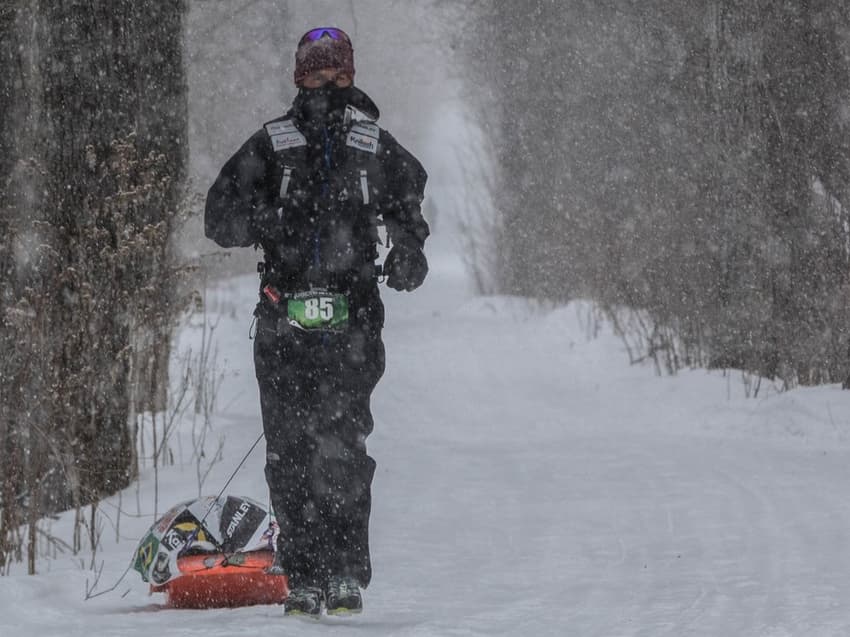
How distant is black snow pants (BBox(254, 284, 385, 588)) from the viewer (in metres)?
3.95

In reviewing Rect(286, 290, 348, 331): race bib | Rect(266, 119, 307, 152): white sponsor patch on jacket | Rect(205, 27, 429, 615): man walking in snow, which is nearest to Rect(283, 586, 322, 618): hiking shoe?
Rect(205, 27, 429, 615): man walking in snow

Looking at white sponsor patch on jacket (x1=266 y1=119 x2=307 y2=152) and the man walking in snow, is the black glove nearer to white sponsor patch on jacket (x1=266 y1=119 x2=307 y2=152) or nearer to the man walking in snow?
the man walking in snow

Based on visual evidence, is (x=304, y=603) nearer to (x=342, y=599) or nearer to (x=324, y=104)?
(x=342, y=599)

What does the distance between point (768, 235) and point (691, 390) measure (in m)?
1.50

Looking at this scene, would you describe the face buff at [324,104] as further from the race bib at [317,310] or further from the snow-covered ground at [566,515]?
the snow-covered ground at [566,515]

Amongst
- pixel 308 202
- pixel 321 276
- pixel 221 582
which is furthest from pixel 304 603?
pixel 308 202

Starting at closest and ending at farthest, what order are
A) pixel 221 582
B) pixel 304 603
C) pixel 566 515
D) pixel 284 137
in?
pixel 304 603 → pixel 284 137 → pixel 221 582 → pixel 566 515

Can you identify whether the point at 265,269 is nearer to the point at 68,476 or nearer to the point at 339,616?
the point at 339,616

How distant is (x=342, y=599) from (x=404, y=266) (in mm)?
1119

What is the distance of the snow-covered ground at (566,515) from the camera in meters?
3.86

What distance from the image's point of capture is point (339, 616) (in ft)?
12.8

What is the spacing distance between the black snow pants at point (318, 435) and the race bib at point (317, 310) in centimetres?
7

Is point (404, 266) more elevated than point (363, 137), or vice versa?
point (363, 137)

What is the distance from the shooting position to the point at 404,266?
394 cm
